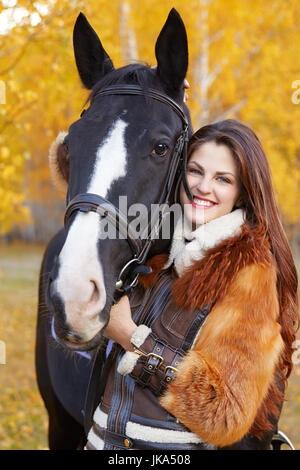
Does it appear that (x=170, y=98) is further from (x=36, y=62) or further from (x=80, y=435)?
(x=36, y=62)

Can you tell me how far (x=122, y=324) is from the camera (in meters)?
1.76

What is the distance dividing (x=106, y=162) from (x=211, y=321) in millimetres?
765

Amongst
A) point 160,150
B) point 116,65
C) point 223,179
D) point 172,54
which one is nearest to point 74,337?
point 160,150

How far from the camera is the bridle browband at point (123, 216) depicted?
1534mm

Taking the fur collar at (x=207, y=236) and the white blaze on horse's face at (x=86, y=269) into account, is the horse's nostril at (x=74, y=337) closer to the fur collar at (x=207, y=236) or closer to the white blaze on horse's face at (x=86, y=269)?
the white blaze on horse's face at (x=86, y=269)

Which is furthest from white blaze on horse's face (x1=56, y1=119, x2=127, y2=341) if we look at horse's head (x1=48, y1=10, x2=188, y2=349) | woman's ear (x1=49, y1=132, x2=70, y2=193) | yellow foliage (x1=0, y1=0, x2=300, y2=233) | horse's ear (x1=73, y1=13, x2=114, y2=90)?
yellow foliage (x1=0, y1=0, x2=300, y2=233)

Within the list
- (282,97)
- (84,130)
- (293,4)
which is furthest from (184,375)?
(282,97)

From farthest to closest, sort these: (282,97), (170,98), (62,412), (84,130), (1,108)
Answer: (282,97) < (1,108) < (62,412) < (170,98) < (84,130)

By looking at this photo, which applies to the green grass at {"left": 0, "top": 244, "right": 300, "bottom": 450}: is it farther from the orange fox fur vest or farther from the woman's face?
the woman's face

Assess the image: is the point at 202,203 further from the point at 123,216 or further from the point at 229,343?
the point at 229,343

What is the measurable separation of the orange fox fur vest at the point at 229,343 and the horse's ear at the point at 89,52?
1087mm

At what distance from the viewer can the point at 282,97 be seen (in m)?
10.5

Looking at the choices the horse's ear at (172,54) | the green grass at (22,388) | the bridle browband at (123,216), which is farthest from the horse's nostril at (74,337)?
the green grass at (22,388)

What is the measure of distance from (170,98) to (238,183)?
497 millimetres
